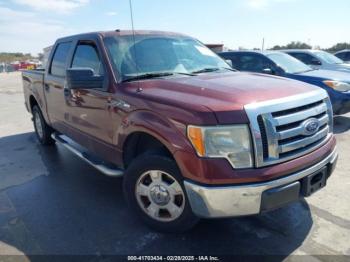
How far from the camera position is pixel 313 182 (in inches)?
107

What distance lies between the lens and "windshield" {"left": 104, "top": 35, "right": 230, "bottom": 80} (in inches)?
136

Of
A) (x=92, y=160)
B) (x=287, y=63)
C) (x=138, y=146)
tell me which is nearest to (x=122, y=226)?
Answer: (x=138, y=146)

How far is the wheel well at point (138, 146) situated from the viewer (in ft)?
10.1

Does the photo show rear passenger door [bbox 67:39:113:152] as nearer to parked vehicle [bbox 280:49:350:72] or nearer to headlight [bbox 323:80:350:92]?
headlight [bbox 323:80:350:92]

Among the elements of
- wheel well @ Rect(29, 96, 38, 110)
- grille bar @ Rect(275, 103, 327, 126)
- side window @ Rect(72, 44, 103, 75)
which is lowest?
wheel well @ Rect(29, 96, 38, 110)

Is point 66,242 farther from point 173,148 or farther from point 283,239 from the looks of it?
point 283,239

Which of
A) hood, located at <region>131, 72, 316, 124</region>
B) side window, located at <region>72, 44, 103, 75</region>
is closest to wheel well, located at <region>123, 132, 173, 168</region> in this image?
hood, located at <region>131, 72, 316, 124</region>

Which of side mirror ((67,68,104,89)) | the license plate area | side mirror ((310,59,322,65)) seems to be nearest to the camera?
the license plate area

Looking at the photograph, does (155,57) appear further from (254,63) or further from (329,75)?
(329,75)

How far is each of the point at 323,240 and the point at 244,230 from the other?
2.27 ft

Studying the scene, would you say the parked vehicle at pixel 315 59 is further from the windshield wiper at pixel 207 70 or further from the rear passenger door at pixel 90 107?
the rear passenger door at pixel 90 107

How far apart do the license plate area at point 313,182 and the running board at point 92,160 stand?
6.11ft

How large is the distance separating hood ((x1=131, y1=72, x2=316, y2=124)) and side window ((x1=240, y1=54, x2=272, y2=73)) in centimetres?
441

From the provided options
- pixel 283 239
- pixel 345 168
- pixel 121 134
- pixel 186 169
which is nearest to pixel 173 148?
pixel 186 169
